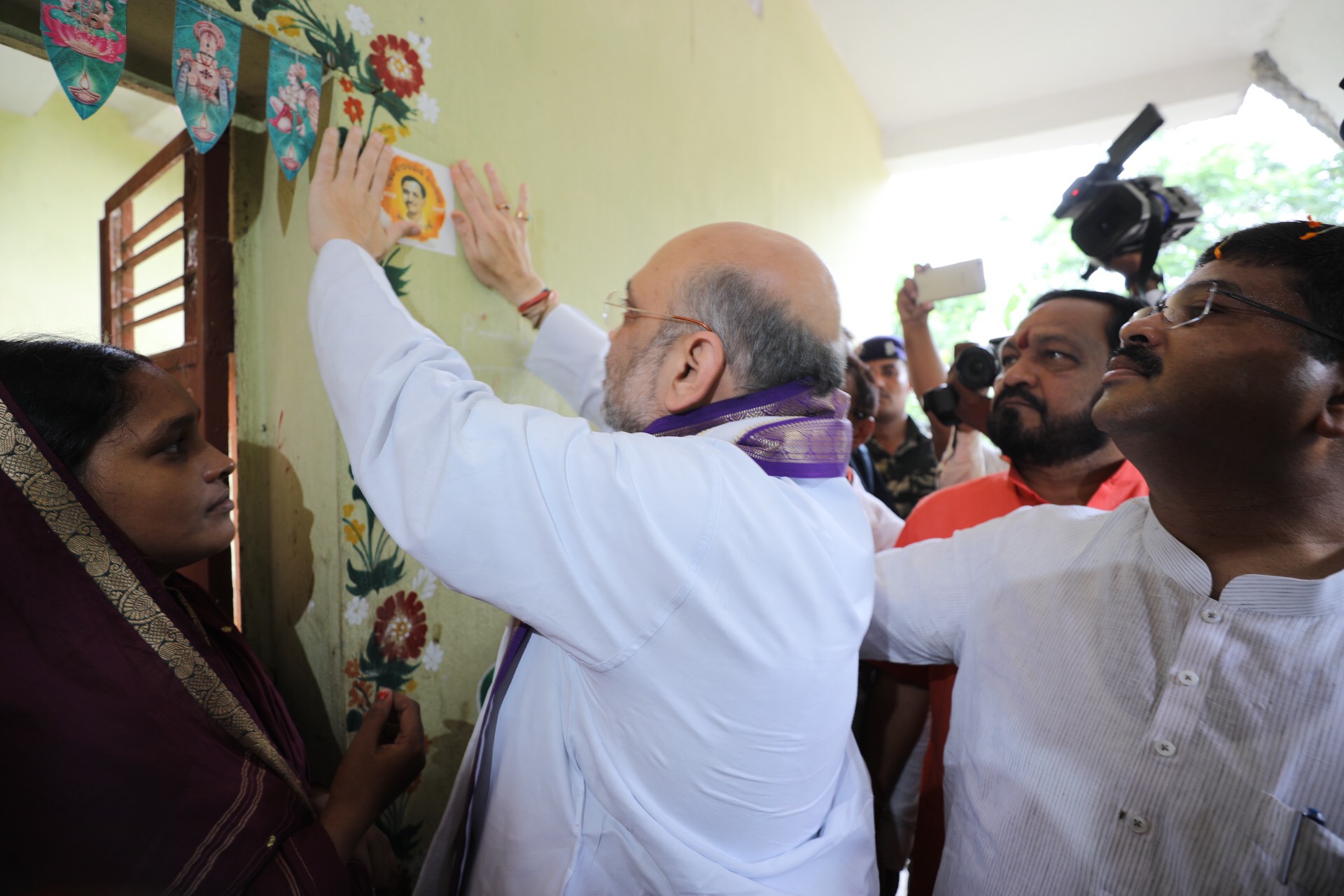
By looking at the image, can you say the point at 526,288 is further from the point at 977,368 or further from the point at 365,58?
the point at 977,368

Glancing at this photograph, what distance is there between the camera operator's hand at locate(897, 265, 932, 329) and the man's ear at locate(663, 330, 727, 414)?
1504 mm

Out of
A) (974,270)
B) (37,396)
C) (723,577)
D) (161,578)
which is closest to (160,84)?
(37,396)

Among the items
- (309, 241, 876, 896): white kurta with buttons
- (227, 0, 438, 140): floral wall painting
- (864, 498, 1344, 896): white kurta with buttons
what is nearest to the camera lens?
(864, 498, 1344, 896): white kurta with buttons

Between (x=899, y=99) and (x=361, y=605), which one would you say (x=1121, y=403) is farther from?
(x=899, y=99)

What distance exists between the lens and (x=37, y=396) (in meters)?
0.83

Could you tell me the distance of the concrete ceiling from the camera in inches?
134

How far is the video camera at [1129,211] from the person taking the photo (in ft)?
5.74

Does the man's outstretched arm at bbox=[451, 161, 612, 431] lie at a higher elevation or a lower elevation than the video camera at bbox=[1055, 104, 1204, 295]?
lower

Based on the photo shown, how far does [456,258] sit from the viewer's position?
1.36m

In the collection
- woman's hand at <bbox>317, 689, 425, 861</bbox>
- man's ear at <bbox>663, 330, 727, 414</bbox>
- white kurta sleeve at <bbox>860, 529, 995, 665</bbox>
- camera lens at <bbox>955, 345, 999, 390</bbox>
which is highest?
camera lens at <bbox>955, 345, 999, 390</bbox>

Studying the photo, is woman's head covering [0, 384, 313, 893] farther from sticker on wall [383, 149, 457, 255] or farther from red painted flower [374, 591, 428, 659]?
sticker on wall [383, 149, 457, 255]

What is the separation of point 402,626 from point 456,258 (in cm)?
73

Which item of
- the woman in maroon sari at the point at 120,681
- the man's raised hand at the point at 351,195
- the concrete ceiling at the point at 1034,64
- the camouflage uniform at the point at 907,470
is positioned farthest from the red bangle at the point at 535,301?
the concrete ceiling at the point at 1034,64

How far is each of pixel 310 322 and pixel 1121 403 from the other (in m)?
1.17
